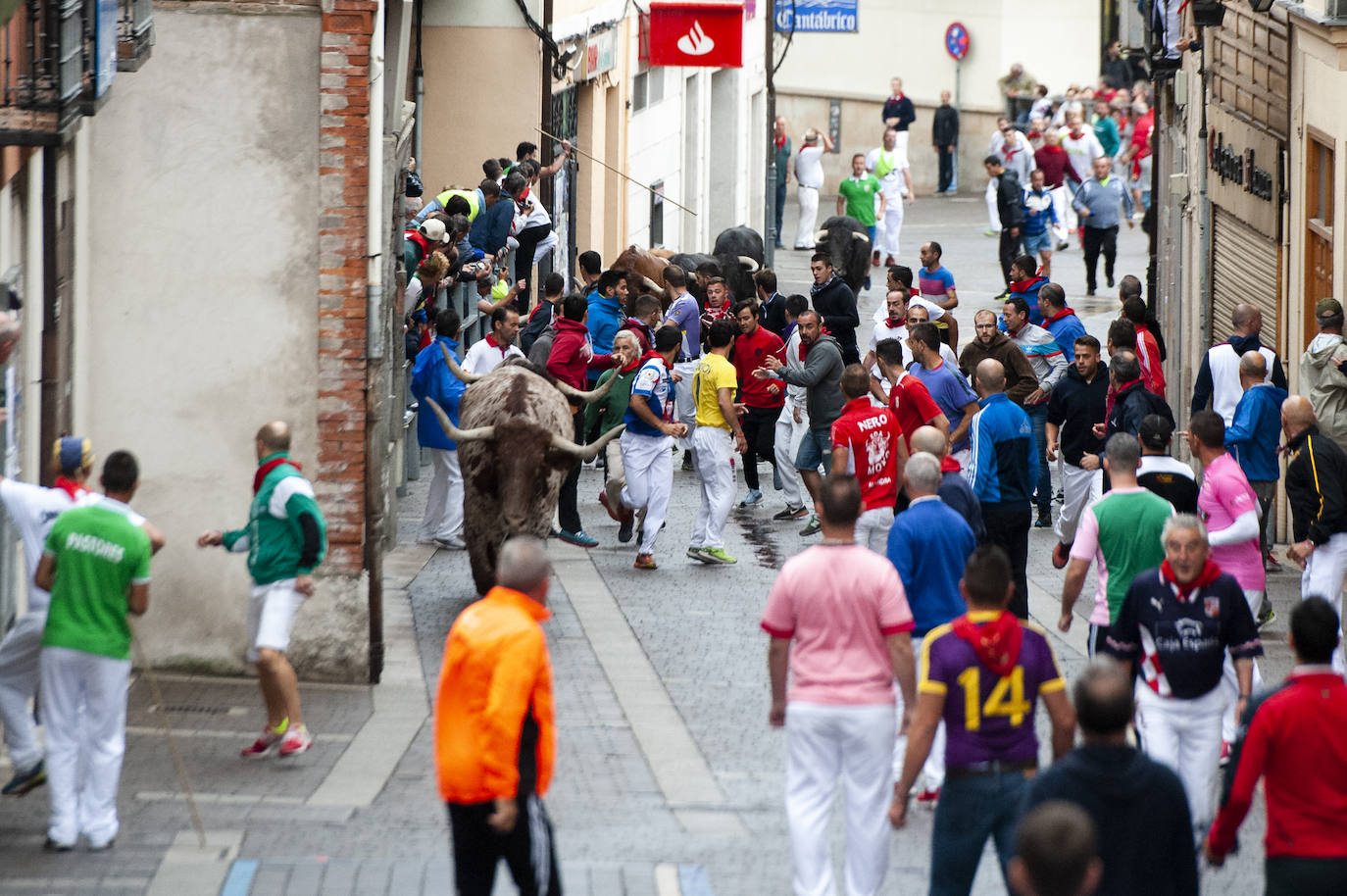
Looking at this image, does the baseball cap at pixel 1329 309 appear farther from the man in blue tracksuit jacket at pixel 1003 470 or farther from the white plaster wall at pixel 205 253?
the white plaster wall at pixel 205 253

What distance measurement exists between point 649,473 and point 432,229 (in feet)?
11.1

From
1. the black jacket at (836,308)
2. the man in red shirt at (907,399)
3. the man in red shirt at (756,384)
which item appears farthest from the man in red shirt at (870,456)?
the black jacket at (836,308)

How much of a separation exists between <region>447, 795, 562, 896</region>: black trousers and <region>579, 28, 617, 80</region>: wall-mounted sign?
64.4 ft

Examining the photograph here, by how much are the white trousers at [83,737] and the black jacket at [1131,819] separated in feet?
14.8

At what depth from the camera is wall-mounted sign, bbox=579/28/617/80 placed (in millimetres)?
26344

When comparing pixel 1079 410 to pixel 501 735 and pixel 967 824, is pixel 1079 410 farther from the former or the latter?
pixel 501 735

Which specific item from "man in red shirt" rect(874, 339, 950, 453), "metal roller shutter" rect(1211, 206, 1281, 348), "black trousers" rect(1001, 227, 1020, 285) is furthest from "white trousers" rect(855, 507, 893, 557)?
"black trousers" rect(1001, 227, 1020, 285)

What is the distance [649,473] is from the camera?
1548 cm

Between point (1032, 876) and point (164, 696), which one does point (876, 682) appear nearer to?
point (1032, 876)

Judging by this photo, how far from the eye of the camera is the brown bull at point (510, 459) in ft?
44.5

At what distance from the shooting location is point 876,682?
8.02 m

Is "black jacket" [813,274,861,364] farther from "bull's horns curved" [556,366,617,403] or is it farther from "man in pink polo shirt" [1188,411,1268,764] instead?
"man in pink polo shirt" [1188,411,1268,764]

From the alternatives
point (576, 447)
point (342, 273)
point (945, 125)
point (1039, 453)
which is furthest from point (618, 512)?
point (945, 125)

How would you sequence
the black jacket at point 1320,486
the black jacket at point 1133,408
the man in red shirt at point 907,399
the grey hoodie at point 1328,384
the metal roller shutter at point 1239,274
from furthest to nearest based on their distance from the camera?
the metal roller shutter at point 1239,274 < the black jacket at point 1133,408 < the grey hoodie at point 1328,384 < the man in red shirt at point 907,399 < the black jacket at point 1320,486
